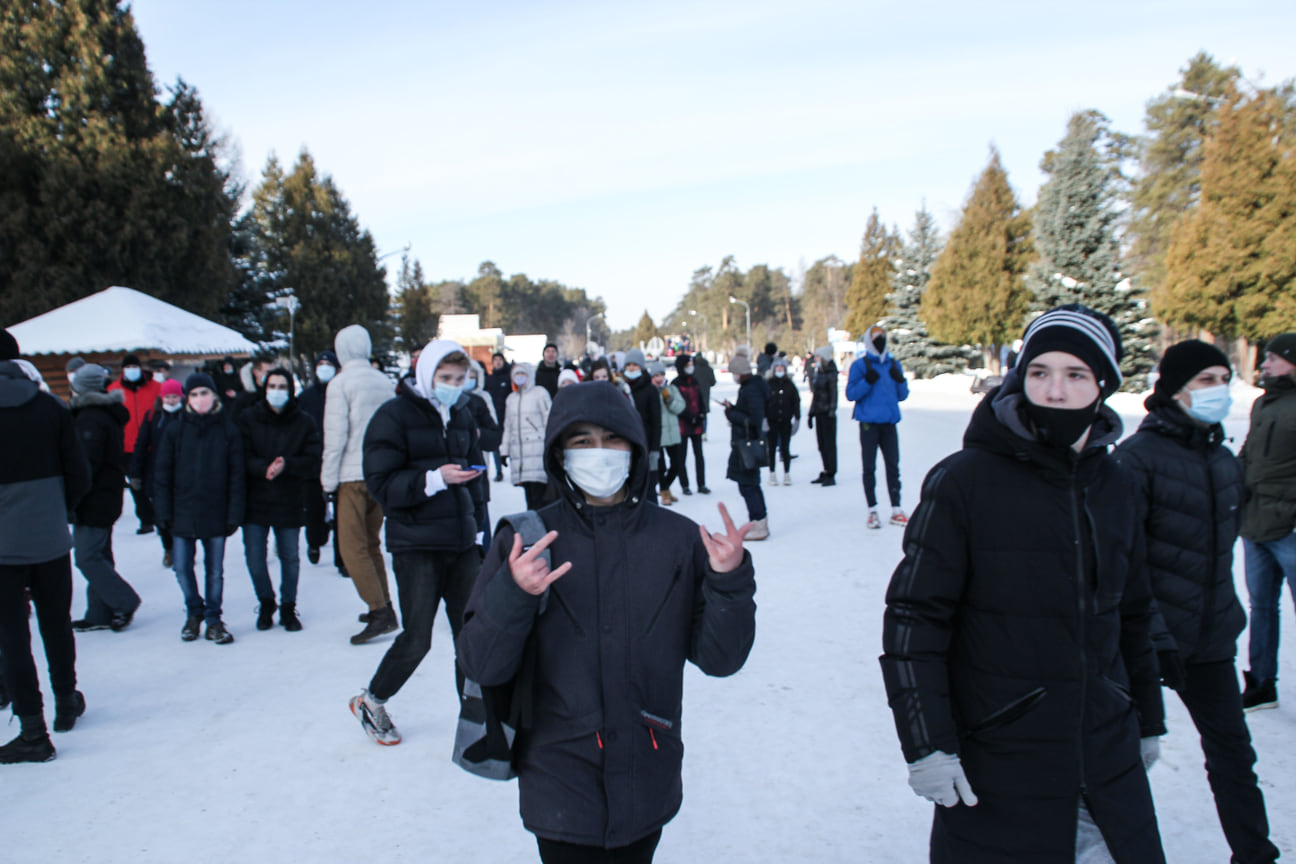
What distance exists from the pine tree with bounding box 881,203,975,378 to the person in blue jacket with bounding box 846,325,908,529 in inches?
1465

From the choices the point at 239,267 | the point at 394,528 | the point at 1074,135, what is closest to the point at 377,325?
the point at 239,267

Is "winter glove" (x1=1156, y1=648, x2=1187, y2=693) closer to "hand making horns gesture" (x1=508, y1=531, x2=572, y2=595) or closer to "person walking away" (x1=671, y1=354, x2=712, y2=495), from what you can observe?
"hand making horns gesture" (x1=508, y1=531, x2=572, y2=595)

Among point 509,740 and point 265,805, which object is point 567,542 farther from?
point 265,805

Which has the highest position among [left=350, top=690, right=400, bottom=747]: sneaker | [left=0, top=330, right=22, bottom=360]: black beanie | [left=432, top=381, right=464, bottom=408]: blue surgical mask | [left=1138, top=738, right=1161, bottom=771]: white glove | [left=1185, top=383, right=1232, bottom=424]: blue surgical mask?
[left=0, top=330, right=22, bottom=360]: black beanie

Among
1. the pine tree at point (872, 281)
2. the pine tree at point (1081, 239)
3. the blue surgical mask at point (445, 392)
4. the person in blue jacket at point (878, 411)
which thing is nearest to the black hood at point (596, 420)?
the blue surgical mask at point (445, 392)

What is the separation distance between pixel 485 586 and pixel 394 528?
2477 millimetres

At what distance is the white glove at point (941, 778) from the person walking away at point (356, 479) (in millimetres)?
4847

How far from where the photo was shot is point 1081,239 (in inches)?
1284

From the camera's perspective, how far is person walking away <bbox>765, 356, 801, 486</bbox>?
12906 millimetres

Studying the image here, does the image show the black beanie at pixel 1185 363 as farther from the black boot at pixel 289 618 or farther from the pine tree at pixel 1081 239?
the pine tree at pixel 1081 239

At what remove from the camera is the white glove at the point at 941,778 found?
2.06 m

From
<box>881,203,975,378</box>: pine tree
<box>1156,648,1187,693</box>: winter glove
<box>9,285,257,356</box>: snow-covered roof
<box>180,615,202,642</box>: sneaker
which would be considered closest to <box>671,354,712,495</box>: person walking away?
<box>180,615,202,642</box>: sneaker

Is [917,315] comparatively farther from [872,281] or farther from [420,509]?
[420,509]

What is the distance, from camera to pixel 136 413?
978 cm
